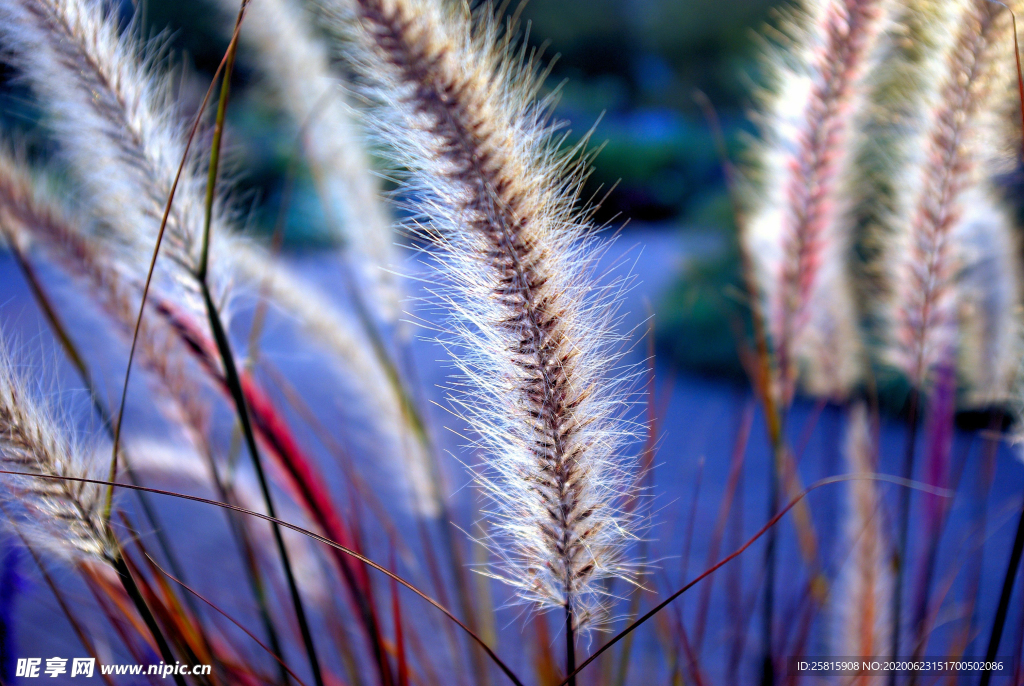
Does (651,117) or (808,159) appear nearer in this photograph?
(808,159)

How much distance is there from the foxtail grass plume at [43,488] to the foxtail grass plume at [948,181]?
65 centimetres

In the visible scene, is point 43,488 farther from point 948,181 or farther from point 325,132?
point 948,181

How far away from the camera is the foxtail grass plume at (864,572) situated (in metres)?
0.57

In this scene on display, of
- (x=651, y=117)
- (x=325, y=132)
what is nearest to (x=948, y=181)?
(x=325, y=132)

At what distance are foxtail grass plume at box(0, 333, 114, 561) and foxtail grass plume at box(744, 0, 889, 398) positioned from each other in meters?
0.54

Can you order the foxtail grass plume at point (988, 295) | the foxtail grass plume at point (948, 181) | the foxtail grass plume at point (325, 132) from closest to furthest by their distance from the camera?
the foxtail grass plume at point (948, 181) → the foxtail grass plume at point (988, 295) → the foxtail grass plume at point (325, 132)

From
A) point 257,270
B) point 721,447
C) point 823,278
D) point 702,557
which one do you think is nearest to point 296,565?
point 257,270

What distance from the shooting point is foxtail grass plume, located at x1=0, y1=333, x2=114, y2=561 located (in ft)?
1.04

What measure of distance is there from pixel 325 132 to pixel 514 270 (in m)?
0.51

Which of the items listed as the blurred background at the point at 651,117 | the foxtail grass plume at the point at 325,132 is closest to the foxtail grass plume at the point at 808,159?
the foxtail grass plume at the point at 325,132

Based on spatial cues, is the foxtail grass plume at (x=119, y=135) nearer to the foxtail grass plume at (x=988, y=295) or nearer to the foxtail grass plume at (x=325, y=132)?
the foxtail grass plume at (x=325, y=132)

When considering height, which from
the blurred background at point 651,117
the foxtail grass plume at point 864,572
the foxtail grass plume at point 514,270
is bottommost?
the foxtail grass plume at point 864,572

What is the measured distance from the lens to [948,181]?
486mm

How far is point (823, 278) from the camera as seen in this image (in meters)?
0.55
